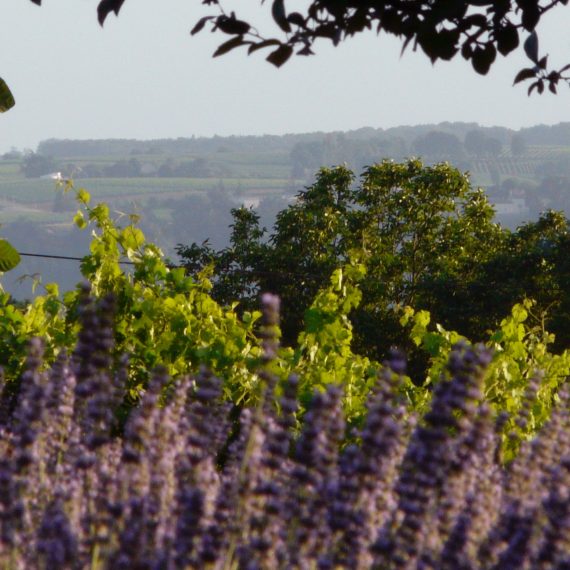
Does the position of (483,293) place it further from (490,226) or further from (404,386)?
(404,386)

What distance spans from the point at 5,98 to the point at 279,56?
6.04m

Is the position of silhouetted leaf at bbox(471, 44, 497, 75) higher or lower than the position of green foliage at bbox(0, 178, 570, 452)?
higher

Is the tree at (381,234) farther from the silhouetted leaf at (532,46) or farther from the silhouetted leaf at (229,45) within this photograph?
the silhouetted leaf at (229,45)

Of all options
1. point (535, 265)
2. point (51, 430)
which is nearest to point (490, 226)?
point (535, 265)

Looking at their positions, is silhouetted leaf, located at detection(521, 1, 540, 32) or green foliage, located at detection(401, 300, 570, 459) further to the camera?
green foliage, located at detection(401, 300, 570, 459)

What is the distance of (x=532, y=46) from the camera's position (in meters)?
5.77

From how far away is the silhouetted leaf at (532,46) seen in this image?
577 cm

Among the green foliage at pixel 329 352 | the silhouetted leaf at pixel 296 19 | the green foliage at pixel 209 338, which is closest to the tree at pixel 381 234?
the green foliage at pixel 209 338

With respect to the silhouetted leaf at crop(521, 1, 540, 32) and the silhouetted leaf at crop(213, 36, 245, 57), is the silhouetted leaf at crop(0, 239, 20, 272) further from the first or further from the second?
the silhouetted leaf at crop(521, 1, 540, 32)

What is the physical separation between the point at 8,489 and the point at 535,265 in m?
41.2

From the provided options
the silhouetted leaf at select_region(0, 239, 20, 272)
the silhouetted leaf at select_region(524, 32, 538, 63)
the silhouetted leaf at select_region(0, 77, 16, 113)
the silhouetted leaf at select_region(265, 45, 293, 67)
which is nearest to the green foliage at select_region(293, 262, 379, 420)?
the silhouetted leaf at select_region(0, 239, 20, 272)

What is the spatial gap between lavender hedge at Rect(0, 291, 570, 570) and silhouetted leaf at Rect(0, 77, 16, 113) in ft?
24.2

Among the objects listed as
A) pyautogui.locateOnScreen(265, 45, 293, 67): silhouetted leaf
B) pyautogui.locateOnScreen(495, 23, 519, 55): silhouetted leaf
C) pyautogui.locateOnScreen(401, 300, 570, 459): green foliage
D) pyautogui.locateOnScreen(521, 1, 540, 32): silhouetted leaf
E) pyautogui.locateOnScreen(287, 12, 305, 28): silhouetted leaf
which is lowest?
pyautogui.locateOnScreen(401, 300, 570, 459): green foliage

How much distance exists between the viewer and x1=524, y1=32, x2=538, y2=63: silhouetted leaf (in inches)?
227
